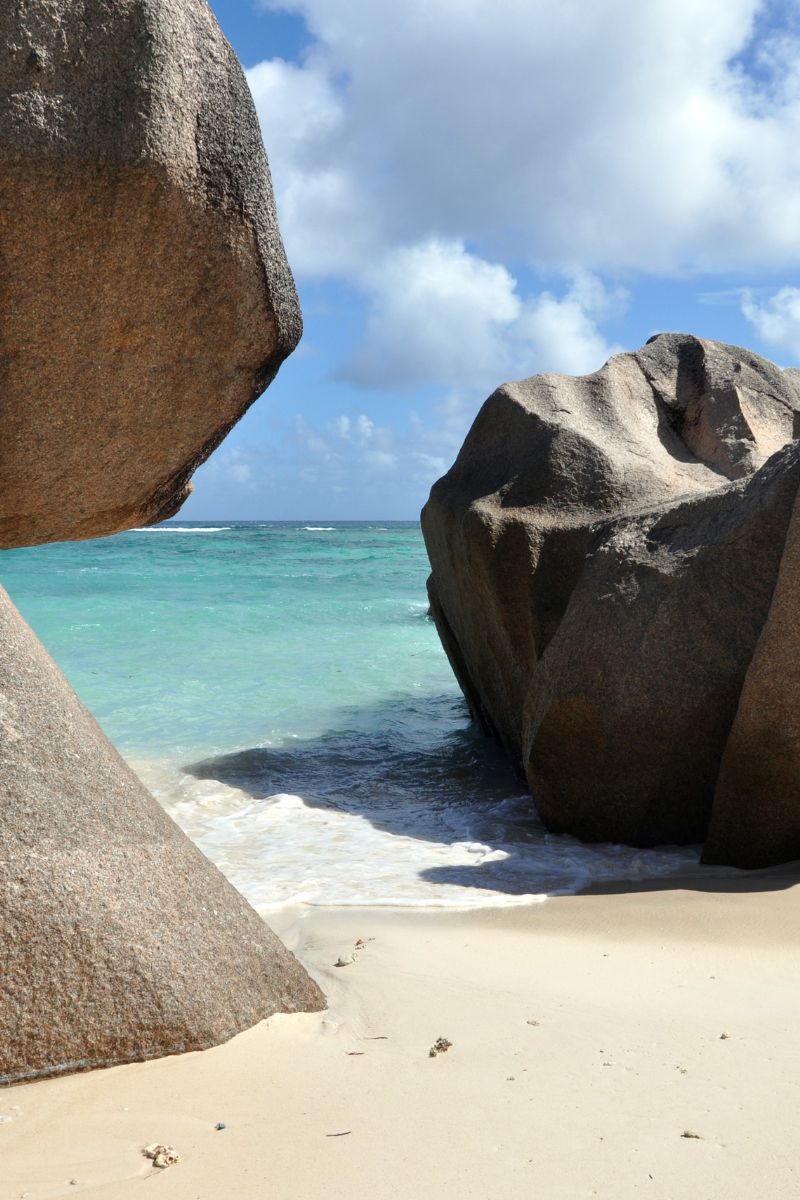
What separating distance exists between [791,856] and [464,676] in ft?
12.0

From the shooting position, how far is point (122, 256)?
2354 mm

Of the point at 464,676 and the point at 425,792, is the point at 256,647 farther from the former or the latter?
the point at 425,792

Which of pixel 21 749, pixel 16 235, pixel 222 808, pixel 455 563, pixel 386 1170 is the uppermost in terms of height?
pixel 16 235

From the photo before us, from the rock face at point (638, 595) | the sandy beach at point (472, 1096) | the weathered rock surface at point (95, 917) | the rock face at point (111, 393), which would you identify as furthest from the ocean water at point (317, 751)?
the rock face at point (111, 393)

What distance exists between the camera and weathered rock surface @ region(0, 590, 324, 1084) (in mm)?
2199

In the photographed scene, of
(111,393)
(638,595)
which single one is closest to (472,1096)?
(111,393)

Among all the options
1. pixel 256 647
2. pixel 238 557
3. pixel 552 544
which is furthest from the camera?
pixel 238 557

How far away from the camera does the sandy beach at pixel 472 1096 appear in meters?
1.87

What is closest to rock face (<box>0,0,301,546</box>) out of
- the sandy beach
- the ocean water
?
the sandy beach

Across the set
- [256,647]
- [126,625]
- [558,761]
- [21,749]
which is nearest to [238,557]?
[126,625]

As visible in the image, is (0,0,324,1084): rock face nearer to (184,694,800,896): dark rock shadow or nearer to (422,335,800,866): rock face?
(184,694,800,896): dark rock shadow

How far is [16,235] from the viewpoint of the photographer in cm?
226

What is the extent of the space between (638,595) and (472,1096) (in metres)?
2.84

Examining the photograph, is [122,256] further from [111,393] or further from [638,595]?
[638,595]
